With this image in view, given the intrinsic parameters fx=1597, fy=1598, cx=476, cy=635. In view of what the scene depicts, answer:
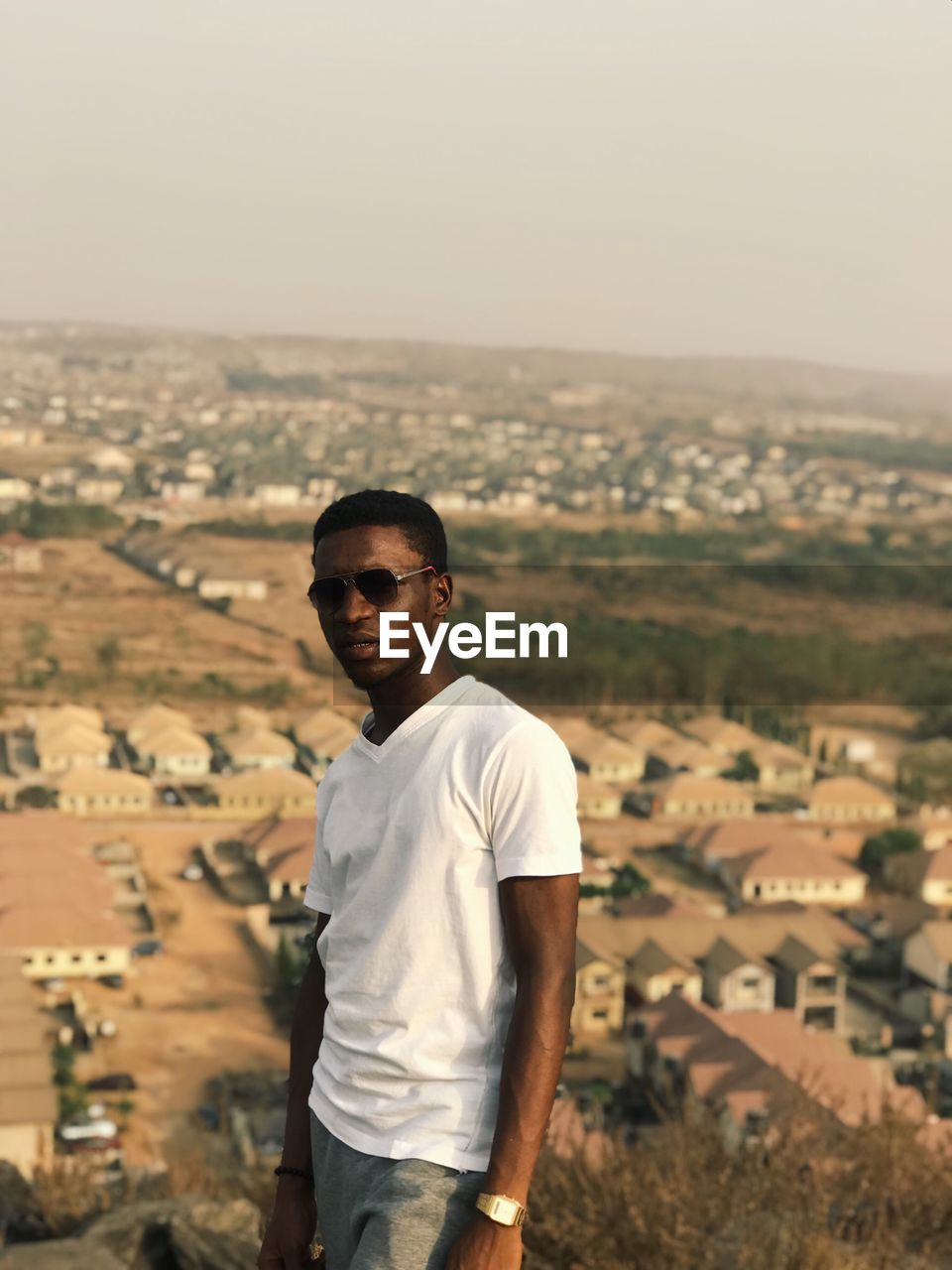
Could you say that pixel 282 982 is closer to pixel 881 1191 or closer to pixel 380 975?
pixel 881 1191

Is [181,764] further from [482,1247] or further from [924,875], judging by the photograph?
[482,1247]

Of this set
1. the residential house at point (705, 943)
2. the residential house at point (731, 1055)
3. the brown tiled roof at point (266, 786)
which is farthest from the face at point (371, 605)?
the brown tiled roof at point (266, 786)

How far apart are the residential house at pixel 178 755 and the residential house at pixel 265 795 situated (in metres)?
1.46

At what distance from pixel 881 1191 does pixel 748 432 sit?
38.5 m

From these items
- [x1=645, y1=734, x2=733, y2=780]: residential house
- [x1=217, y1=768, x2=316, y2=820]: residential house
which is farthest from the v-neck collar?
[x1=645, y1=734, x2=733, y2=780]: residential house

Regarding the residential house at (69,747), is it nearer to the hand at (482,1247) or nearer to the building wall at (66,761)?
the building wall at (66,761)

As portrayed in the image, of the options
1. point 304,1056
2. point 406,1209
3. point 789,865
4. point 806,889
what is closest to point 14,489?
point 789,865

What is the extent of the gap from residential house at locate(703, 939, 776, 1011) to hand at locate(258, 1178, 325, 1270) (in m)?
14.7

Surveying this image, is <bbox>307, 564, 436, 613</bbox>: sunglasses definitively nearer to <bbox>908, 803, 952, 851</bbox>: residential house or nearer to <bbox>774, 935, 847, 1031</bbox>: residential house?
<bbox>774, 935, 847, 1031</bbox>: residential house

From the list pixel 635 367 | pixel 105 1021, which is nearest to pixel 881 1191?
pixel 105 1021

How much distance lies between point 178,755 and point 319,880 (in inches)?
963

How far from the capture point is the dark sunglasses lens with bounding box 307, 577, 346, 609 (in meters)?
1.18

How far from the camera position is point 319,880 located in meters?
1.22

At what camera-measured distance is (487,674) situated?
55.4 inches
